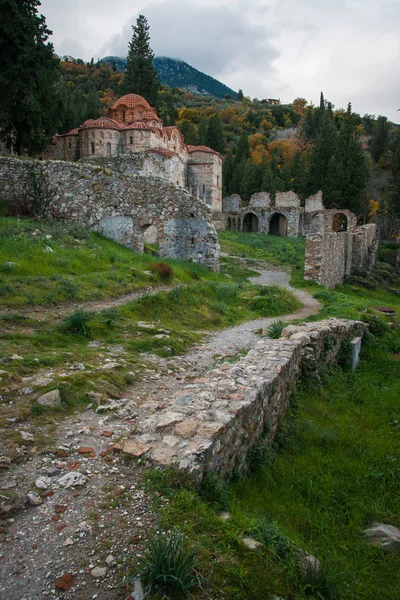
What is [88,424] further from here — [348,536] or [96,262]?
[96,262]

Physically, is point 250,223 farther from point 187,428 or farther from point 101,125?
point 187,428

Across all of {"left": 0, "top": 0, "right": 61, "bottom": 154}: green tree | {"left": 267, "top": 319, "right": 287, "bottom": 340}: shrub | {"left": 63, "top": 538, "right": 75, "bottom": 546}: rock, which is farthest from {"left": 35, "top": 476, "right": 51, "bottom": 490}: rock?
{"left": 0, "top": 0, "right": 61, "bottom": 154}: green tree

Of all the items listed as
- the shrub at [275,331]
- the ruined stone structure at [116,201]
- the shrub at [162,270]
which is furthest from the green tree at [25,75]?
the shrub at [275,331]

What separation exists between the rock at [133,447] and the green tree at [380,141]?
80615 millimetres

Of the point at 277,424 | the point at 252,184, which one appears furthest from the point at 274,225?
the point at 277,424

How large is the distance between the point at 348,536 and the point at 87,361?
136 inches

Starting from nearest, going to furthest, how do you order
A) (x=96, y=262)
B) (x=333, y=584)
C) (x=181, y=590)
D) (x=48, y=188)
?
(x=181, y=590)
(x=333, y=584)
(x=96, y=262)
(x=48, y=188)

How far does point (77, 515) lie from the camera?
2.50 meters

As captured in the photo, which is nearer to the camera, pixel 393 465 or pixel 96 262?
pixel 393 465

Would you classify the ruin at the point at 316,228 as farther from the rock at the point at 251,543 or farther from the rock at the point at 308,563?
the rock at the point at 251,543

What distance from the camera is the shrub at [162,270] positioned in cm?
1080

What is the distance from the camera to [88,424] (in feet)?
12.1

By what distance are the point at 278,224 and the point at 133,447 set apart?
4378 centimetres

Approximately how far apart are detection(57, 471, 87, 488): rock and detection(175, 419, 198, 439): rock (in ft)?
2.65
